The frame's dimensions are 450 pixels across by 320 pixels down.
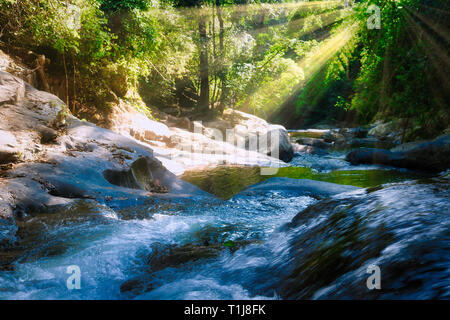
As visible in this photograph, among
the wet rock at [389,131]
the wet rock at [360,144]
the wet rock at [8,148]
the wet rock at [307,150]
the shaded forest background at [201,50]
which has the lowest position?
the wet rock at [8,148]

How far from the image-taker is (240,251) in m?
2.55

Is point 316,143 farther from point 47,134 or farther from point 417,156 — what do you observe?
point 47,134

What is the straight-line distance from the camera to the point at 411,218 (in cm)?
173

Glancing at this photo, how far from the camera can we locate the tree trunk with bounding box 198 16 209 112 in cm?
1588

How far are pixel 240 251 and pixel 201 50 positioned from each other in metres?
15.3

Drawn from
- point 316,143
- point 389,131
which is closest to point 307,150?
point 316,143

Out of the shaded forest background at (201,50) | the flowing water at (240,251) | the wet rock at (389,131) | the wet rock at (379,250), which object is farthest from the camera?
the wet rock at (389,131)

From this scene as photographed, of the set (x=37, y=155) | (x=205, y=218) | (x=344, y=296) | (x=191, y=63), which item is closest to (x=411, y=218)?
(x=344, y=296)

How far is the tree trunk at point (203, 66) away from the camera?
15883mm

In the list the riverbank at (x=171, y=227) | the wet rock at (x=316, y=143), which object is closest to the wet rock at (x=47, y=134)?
the riverbank at (x=171, y=227)

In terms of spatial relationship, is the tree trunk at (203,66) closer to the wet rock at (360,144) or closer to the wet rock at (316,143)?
the wet rock at (316,143)

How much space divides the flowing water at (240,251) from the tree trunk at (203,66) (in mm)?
14259

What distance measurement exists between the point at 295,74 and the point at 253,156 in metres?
17.8
